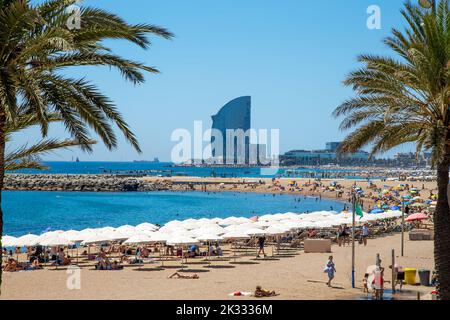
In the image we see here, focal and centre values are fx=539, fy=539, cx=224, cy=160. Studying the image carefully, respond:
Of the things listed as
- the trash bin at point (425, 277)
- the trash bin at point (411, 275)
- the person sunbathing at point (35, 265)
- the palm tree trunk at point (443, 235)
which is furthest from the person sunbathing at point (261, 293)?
the person sunbathing at point (35, 265)

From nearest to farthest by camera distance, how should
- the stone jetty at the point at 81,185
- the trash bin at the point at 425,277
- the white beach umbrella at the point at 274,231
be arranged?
1. the trash bin at the point at 425,277
2. the white beach umbrella at the point at 274,231
3. the stone jetty at the point at 81,185

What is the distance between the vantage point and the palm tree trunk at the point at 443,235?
11.0m

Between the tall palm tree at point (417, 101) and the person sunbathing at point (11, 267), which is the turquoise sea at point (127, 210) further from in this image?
the tall palm tree at point (417, 101)

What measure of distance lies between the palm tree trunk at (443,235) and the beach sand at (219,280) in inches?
161

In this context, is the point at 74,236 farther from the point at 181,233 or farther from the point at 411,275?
the point at 411,275

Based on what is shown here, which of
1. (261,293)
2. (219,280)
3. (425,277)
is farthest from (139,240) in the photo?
(425,277)

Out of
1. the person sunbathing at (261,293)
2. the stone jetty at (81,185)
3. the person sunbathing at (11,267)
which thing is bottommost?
the stone jetty at (81,185)

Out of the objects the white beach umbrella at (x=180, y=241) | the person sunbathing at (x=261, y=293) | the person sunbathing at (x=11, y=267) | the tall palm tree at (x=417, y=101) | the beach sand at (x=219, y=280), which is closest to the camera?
the tall palm tree at (x=417, y=101)

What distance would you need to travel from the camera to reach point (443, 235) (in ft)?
36.3

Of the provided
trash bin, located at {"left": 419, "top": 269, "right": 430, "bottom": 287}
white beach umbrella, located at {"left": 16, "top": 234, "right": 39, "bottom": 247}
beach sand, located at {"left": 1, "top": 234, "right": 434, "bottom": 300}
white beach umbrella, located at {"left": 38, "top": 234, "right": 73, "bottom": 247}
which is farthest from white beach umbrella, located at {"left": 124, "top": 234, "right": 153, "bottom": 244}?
trash bin, located at {"left": 419, "top": 269, "right": 430, "bottom": 287}

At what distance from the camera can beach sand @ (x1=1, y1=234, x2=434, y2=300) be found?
15.8 meters

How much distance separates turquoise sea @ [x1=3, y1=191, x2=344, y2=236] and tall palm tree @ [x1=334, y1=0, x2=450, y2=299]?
3685 cm

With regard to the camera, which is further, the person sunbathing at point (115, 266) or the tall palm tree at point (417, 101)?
the person sunbathing at point (115, 266)

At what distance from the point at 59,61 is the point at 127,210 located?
57.3 metres
